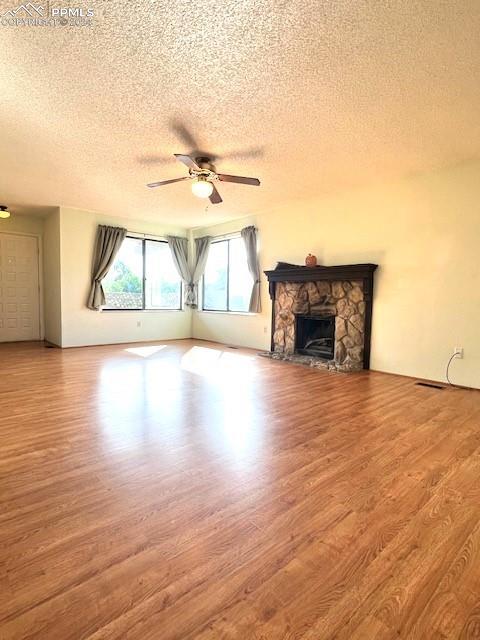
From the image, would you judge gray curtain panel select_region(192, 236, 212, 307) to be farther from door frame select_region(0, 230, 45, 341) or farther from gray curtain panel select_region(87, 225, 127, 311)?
door frame select_region(0, 230, 45, 341)

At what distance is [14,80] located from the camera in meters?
2.55

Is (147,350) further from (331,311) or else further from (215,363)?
(331,311)

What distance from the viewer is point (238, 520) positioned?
5.21 feet

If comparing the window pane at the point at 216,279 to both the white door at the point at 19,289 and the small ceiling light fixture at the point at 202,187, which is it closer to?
the small ceiling light fixture at the point at 202,187

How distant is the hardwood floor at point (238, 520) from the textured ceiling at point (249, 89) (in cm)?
273

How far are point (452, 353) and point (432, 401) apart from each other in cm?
103

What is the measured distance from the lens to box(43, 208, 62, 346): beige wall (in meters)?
6.55

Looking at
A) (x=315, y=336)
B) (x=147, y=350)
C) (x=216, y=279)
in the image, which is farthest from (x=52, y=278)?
(x=315, y=336)

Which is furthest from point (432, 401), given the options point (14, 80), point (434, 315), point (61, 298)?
point (61, 298)

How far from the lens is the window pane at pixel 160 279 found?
768cm

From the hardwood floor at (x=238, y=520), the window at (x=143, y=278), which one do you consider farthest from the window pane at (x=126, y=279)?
the hardwood floor at (x=238, y=520)

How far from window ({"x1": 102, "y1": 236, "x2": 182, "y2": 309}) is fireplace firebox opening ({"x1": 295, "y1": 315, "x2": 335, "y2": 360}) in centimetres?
353

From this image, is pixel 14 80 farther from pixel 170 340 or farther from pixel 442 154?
pixel 170 340

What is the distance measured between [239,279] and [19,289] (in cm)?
486
